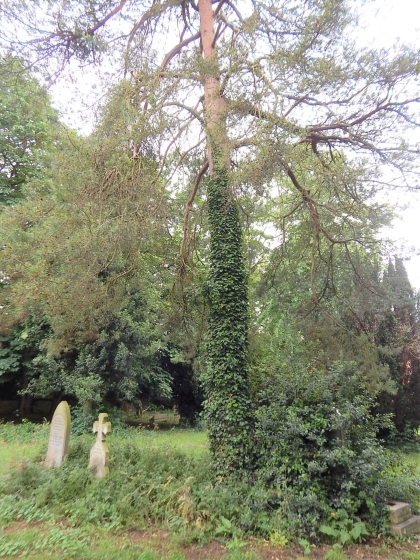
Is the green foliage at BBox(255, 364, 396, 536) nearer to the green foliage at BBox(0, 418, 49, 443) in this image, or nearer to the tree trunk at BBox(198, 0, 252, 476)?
the tree trunk at BBox(198, 0, 252, 476)

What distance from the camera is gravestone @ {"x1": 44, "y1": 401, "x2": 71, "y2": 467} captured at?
638 cm

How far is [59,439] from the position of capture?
6527 mm

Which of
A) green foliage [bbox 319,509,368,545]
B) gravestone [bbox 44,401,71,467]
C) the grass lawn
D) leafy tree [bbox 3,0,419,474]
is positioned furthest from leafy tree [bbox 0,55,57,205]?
green foliage [bbox 319,509,368,545]

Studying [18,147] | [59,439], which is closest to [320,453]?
[59,439]

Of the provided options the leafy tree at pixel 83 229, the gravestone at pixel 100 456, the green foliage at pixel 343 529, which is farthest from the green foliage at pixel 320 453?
the leafy tree at pixel 83 229

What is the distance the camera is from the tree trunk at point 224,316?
6.36m

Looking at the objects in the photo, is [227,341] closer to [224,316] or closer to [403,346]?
[224,316]

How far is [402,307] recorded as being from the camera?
40.8 ft

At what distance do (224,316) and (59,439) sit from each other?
350 cm

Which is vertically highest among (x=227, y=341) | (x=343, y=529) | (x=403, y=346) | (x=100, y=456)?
(x=403, y=346)

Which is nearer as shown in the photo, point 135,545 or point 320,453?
point 135,545

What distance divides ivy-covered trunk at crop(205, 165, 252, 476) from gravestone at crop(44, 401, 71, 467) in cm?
241

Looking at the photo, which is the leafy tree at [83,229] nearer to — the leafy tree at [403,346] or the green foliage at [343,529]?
the green foliage at [343,529]

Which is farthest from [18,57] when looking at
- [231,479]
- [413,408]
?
[413,408]
